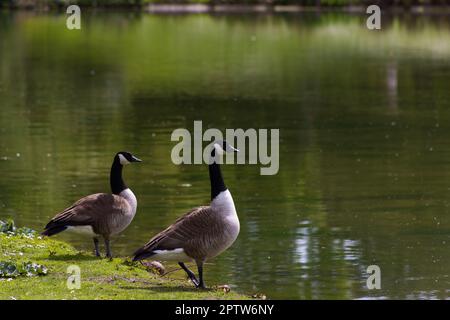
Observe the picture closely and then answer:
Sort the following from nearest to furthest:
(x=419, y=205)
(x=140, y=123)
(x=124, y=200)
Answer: (x=124, y=200), (x=419, y=205), (x=140, y=123)

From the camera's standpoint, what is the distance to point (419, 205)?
96.8 feet

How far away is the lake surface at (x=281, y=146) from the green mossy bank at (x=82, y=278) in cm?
256

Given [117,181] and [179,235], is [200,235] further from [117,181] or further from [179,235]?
[117,181]

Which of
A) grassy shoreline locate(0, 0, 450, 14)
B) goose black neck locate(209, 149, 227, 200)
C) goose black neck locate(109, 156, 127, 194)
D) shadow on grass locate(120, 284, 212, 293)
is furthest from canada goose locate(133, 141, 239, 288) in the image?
grassy shoreline locate(0, 0, 450, 14)

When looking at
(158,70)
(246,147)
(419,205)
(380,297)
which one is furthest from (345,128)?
(158,70)

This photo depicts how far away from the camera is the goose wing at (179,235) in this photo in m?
17.5

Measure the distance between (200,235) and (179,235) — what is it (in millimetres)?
344

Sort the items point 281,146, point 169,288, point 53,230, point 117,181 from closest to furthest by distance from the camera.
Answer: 1. point 169,288
2. point 53,230
3. point 117,181
4. point 281,146

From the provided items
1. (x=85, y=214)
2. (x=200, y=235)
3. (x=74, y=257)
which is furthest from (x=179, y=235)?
(x=74, y=257)

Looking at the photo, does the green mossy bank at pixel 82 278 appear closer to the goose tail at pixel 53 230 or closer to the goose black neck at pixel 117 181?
the goose tail at pixel 53 230

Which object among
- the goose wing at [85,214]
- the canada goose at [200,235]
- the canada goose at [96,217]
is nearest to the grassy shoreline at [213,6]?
the canada goose at [96,217]

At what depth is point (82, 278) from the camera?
60.4ft
